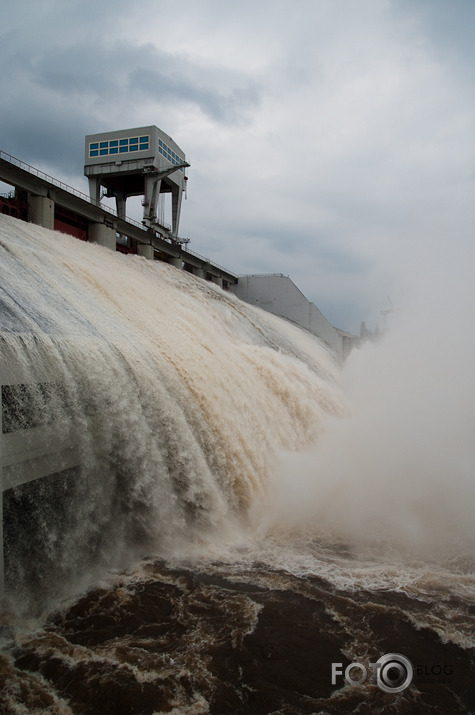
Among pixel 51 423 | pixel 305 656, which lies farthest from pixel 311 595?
pixel 51 423

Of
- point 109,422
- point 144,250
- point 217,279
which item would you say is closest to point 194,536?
point 109,422

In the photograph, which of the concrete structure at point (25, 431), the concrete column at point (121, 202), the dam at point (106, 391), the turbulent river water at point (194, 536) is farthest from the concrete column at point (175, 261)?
the concrete structure at point (25, 431)

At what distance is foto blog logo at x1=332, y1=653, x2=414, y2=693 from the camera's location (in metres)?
4.65

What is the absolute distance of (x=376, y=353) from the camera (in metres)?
22.9

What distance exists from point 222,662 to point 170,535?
2.62 m

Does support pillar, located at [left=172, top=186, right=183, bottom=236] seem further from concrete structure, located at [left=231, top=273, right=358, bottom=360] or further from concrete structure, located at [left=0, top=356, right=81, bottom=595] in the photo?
concrete structure, located at [left=0, top=356, right=81, bottom=595]

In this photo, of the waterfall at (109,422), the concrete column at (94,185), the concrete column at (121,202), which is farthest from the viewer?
the concrete column at (121,202)

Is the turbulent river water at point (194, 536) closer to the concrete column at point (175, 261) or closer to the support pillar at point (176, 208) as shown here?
the concrete column at point (175, 261)

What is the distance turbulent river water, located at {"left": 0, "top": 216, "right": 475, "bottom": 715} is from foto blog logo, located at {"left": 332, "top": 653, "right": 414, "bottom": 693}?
2cm

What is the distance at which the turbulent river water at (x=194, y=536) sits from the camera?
4.66m

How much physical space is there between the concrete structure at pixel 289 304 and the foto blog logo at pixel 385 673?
813 inches

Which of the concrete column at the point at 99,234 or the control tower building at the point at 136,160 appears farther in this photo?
the control tower building at the point at 136,160

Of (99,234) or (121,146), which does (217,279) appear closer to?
(121,146)

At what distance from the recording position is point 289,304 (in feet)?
86.0
